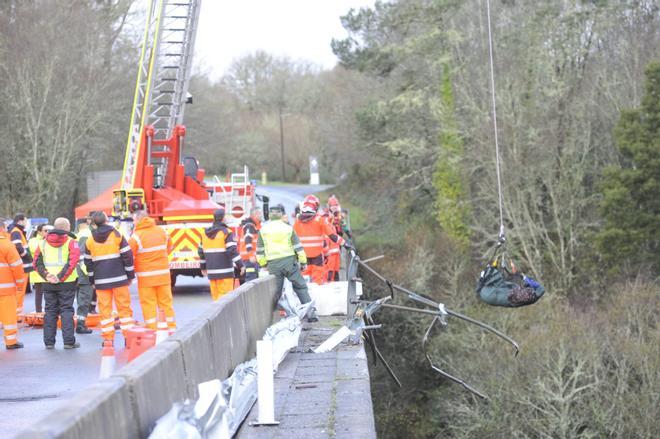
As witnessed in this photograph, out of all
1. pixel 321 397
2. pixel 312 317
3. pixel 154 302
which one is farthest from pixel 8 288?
pixel 321 397

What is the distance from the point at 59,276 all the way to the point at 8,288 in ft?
2.69

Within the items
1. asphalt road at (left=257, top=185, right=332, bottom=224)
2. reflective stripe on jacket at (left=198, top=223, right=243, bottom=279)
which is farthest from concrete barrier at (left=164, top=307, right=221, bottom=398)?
asphalt road at (left=257, top=185, right=332, bottom=224)

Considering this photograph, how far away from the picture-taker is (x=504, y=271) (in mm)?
14188

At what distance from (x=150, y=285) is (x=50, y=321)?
1.56 metres

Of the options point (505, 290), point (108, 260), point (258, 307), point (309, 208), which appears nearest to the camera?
point (258, 307)

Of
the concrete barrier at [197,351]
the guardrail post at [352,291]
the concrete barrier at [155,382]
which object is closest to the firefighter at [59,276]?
the guardrail post at [352,291]

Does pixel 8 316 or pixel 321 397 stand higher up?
Result: pixel 8 316

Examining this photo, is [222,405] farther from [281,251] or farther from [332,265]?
[332,265]

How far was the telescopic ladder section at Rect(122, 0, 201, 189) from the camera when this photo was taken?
24328 millimetres

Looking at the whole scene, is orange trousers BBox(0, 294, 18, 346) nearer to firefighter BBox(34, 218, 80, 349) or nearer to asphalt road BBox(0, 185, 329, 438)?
asphalt road BBox(0, 185, 329, 438)

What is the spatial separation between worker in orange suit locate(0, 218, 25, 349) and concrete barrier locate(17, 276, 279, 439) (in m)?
3.84

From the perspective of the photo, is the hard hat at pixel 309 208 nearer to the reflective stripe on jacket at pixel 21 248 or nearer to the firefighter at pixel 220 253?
the firefighter at pixel 220 253

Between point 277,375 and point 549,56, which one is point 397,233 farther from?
point 277,375

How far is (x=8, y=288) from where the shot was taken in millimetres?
13922
